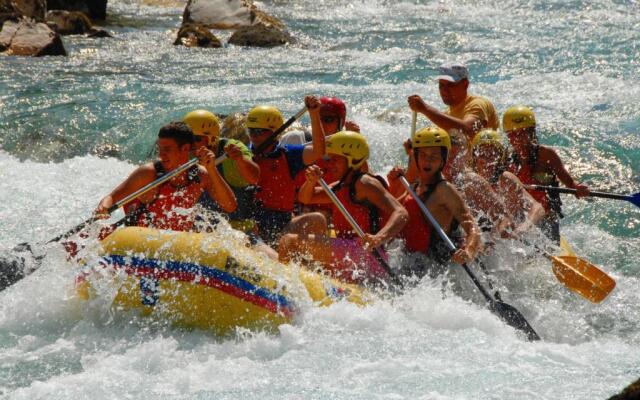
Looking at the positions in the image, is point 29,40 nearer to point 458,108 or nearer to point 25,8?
point 25,8

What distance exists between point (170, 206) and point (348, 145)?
129cm

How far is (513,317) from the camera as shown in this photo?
6.36 meters

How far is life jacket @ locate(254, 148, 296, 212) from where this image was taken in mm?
7191

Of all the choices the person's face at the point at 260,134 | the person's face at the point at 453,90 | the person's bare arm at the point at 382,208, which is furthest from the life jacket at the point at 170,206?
the person's face at the point at 453,90

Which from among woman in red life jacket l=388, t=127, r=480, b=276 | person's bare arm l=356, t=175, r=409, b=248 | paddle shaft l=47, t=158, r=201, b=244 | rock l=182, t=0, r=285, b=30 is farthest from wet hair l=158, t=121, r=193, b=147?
rock l=182, t=0, r=285, b=30

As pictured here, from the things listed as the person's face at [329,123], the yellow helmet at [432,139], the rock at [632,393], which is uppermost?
the rock at [632,393]

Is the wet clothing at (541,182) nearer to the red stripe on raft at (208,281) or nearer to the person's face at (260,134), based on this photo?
the person's face at (260,134)

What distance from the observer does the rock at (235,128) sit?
10.9 m

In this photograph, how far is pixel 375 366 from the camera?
5.61 m

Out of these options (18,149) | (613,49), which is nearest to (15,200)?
(18,149)

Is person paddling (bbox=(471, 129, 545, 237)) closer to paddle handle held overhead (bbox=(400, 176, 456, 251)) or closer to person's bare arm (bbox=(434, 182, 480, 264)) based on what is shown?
person's bare arm (bbox=(434, 182, 480, 264))

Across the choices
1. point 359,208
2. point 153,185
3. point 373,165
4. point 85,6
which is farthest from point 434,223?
point 85,6

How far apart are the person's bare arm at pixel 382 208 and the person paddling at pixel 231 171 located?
82 cm

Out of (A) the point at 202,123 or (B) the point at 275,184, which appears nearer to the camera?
(A) the point at 202,123
